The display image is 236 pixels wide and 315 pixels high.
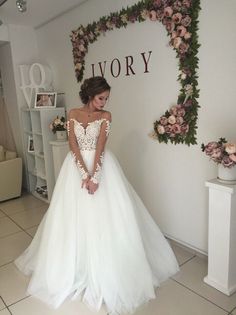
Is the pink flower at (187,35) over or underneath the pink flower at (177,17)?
underneath

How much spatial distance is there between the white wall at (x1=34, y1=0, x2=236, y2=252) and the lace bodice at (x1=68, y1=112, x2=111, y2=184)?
77cm

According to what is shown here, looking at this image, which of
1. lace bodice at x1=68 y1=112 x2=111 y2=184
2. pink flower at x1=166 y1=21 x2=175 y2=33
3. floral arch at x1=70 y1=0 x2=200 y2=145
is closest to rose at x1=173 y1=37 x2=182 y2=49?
floral arch at x1=70 y1=0 x2=200 y2=145

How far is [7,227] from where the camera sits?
3.48 meters

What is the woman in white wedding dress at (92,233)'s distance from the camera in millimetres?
2088

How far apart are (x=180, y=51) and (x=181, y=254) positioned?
1850 mm

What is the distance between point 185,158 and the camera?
2600 mm

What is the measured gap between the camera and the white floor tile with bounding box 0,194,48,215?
405 cm

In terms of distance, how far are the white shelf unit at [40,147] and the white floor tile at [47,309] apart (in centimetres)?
206

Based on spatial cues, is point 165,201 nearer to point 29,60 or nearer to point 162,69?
point 162,69

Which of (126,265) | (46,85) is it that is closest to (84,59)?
(46,85)

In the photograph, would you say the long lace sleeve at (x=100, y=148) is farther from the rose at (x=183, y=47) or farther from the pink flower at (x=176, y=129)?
the rose at (x=183, y=47)

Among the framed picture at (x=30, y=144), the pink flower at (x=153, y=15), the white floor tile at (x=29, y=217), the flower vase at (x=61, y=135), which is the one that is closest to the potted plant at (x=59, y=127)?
the flower vase at (x=61, y=135)

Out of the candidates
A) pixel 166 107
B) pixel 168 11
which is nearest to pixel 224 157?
pixel 166 107

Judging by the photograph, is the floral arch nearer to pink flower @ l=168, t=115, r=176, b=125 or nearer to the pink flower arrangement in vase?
pink flower @ l=168, t=115, r=176, b=125
